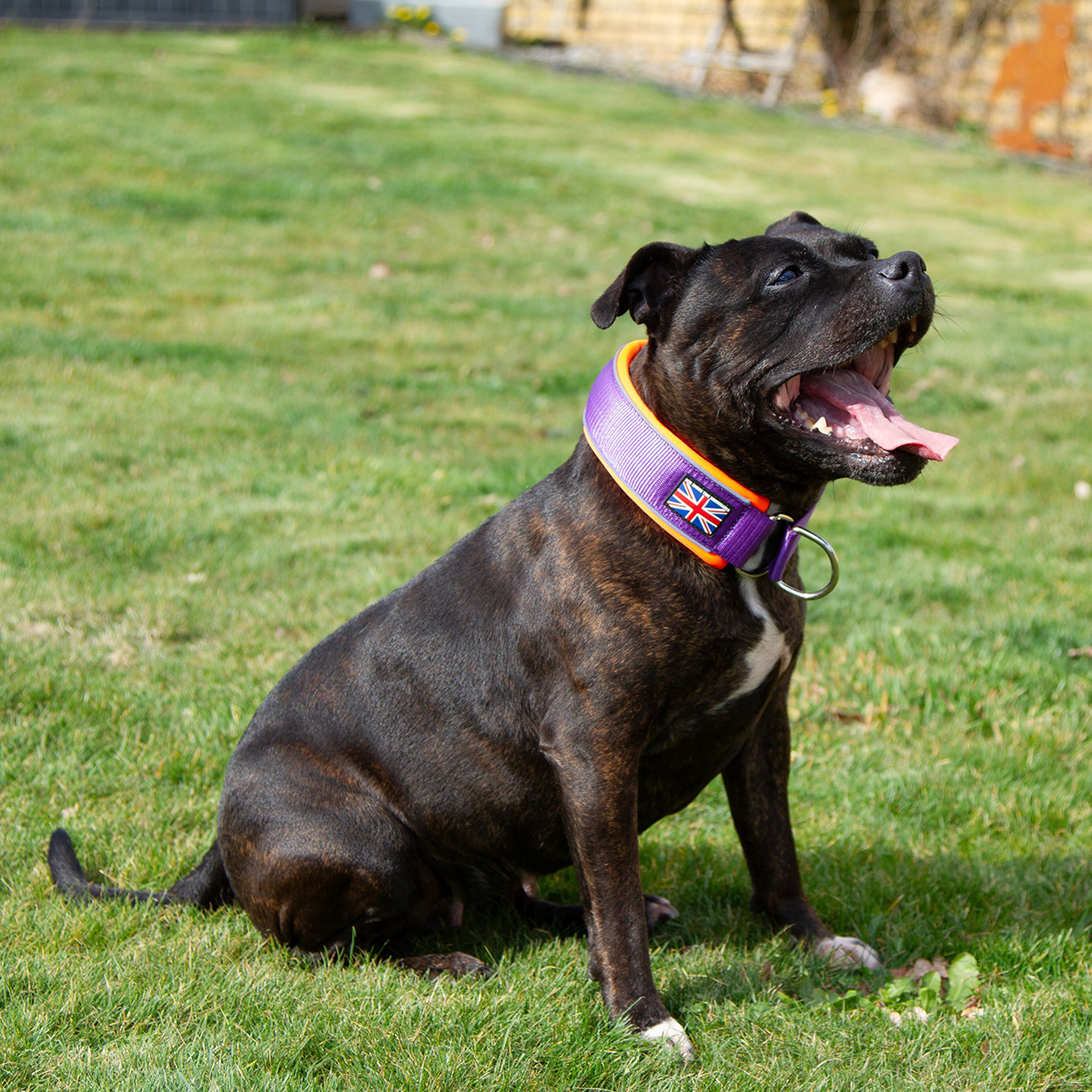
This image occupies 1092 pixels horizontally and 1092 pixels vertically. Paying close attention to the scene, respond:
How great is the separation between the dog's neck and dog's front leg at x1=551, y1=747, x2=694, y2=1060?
2.29ft

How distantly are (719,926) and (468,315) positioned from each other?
6824mm

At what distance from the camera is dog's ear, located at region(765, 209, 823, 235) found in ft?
10.1

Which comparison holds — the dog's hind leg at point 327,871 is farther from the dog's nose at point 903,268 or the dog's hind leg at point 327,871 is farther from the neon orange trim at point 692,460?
the dog's nose at point 903,268

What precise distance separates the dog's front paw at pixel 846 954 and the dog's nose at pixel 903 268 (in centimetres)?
173

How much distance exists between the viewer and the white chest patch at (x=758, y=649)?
2.78 meters

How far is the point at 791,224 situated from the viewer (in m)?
3.20

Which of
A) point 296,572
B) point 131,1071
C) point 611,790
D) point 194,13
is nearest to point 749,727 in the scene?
point 611,790

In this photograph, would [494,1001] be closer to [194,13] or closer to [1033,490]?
[1033,490]

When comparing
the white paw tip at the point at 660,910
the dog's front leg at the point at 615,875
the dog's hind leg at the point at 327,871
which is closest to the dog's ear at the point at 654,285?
the dog's front leg at the point at 615,875

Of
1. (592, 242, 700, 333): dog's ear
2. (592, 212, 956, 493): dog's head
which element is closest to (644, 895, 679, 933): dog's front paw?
(592, 212, 956, 493): dog's head

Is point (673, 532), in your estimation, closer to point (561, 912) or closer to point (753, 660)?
point (753, 660)

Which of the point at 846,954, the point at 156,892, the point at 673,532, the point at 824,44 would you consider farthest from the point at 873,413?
the point at 824,44

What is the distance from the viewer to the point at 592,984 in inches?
115

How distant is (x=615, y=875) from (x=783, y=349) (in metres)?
1.26
